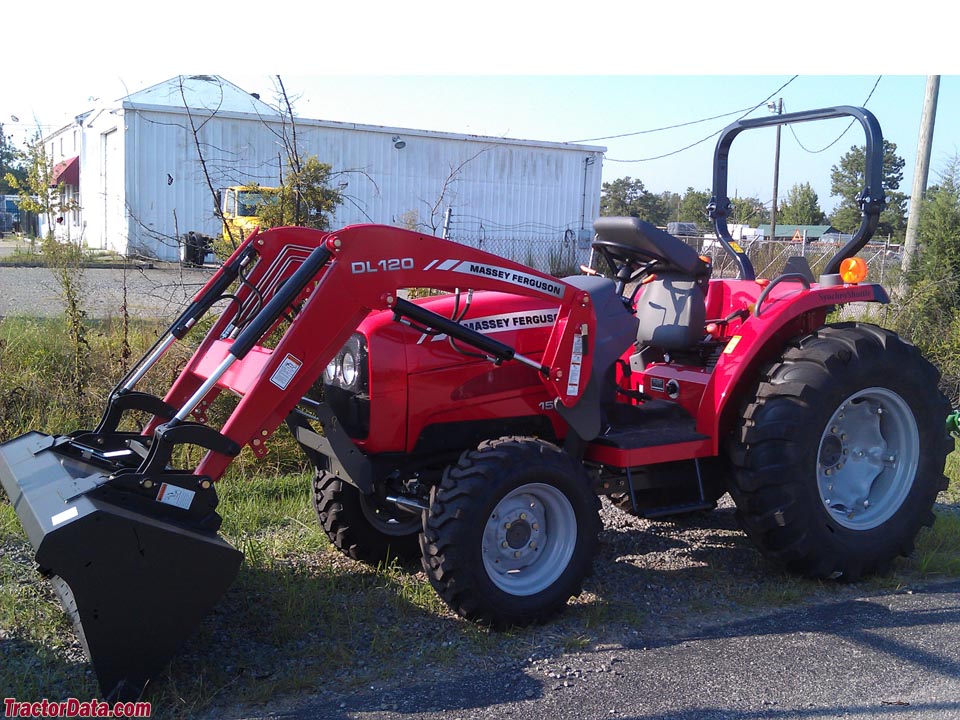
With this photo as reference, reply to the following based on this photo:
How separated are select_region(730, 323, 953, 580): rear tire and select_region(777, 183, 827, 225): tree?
39.8m


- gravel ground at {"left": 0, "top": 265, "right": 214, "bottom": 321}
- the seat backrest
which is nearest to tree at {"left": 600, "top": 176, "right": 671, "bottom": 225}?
gravel ground at {"left": 0, "top": 265, "right": 214, "bottom": 321}

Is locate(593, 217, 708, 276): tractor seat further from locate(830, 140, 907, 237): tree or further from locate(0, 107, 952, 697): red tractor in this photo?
locate(830, 140, 907, 237): tree

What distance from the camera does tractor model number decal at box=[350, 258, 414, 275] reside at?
3.59 meters

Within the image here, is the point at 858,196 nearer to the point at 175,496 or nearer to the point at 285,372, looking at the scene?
the point at 285,372

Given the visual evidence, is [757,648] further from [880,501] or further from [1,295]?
[1,295]

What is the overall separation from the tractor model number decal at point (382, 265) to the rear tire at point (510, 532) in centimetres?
85

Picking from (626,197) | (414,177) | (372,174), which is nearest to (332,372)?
(372,174)

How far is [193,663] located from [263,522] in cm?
170

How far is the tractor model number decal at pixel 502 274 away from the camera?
3.84 m

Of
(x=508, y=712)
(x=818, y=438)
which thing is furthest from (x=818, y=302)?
(x=508, y=712)

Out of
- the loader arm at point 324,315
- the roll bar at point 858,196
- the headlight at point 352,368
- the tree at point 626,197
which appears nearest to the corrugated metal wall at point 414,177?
the tree at point 626,197

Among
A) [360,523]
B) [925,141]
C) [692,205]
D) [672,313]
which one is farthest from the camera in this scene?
[692,205]

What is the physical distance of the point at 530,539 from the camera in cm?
397

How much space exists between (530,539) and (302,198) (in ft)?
12.9
